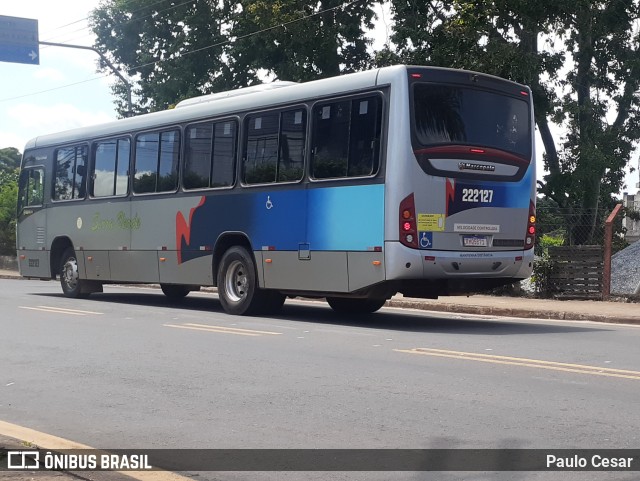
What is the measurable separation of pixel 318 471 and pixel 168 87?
37392 mm

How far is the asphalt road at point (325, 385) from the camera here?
6875 mm

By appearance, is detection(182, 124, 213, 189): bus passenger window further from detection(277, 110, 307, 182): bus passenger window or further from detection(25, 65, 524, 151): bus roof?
detection(277, 110, 307, 182): bus passenger window

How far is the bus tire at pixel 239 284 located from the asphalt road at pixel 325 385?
1054 mm

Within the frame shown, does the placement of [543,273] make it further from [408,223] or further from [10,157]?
[10,157]

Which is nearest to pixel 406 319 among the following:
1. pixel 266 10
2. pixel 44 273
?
pixel 44 273

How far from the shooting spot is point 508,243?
1475cm

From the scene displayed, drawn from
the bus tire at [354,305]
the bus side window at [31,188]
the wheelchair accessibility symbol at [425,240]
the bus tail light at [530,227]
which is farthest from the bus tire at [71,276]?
the bus tail light at [530,227]

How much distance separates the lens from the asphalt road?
6.88 metres

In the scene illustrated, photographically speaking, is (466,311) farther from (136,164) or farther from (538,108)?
(538,108)

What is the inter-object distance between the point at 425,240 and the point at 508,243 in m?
1.56

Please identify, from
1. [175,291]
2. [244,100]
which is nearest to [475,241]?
[244,100]

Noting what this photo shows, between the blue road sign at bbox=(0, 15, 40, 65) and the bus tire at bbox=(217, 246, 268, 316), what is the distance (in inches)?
684

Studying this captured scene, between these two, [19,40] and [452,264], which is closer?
[452,264]

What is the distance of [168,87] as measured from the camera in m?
42.1
